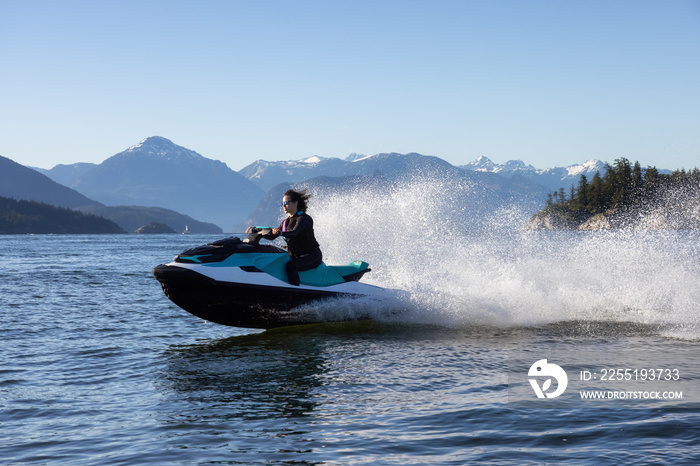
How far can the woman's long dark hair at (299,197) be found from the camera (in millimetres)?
11391

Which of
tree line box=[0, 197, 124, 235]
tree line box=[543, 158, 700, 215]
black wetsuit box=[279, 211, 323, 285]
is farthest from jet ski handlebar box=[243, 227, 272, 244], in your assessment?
tree line box=[0, 197, 124, 235]

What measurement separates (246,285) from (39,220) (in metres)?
199

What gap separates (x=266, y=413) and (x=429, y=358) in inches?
132

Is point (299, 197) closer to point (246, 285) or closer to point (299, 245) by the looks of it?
point (299, 245)

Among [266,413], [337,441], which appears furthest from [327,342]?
[337,441]

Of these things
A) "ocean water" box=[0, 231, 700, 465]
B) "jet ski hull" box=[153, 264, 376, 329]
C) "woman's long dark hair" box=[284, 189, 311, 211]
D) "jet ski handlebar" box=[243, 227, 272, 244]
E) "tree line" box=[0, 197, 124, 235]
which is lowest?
"ocean water" box=[0, 231, 700, 465]

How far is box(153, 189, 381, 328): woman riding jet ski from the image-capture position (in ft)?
35.6

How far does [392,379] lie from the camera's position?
819 cm

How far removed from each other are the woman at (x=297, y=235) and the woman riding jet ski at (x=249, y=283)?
0.9 inches

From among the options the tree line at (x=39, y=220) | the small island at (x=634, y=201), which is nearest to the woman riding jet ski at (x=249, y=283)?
the small island at (x=634, y=201)

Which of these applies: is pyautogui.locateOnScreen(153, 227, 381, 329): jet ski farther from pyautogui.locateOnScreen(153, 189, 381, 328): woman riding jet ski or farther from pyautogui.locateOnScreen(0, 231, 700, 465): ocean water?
pyautogui.locateOnScreen(0, 231, 700, 465): ocean water

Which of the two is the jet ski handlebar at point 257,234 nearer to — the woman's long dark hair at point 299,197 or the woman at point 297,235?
the woman at point 297,235

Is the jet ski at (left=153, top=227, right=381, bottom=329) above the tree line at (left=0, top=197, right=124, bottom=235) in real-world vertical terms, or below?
below

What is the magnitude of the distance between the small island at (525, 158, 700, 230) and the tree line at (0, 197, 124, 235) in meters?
145
